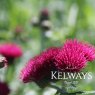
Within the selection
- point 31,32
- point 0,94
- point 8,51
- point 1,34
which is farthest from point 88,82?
point 31,32

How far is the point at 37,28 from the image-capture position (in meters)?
4.99

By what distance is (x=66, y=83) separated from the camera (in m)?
1.72

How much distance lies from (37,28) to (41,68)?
3257 mm

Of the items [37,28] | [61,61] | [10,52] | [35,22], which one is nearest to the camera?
[61,61]

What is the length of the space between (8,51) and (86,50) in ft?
6.76

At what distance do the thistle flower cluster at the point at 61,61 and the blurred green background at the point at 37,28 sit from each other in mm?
1579

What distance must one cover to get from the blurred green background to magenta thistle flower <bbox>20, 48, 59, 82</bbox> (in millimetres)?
1573

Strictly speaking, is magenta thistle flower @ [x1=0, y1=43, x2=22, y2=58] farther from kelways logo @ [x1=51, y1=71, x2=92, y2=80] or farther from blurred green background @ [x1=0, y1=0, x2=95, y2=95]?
kelways logo @ [x1=51, y1=71, x2=92, y2=80]

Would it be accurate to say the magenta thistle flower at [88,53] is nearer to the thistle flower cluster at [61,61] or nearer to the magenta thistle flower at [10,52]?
the thistle flower cluster at [61,61]

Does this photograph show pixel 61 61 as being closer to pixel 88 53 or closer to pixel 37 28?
pixel 88 53

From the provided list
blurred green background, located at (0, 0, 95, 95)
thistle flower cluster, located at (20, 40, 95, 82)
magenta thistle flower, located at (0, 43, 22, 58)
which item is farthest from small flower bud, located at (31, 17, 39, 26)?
thistle flower cluster, located at (20, 40, 95, 82)

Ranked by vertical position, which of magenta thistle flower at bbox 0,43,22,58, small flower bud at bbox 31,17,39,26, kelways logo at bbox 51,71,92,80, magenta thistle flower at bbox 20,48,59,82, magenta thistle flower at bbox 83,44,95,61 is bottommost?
kelways logo at bbox 51,71,92,80

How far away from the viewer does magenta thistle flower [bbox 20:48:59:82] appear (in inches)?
68.0

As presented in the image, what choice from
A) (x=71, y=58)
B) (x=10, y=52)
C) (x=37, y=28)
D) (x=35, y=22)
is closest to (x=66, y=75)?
(x=71, y=58)
